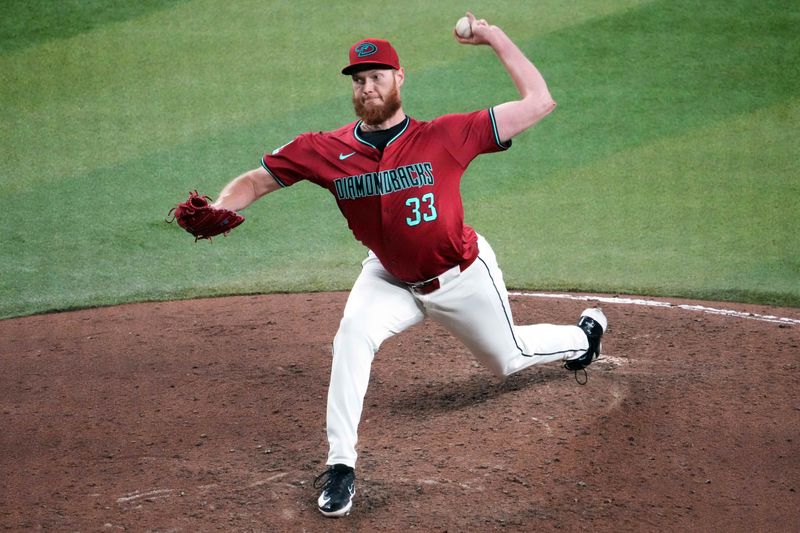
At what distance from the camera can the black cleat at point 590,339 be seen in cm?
520

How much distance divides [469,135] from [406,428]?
1399mm

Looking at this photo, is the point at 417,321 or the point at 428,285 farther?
the point at 417,321

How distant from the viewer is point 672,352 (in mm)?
5594

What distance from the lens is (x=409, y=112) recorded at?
8.95 metres

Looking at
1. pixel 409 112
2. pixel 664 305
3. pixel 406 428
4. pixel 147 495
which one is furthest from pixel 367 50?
pixel 409 112

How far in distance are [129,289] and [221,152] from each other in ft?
6.80

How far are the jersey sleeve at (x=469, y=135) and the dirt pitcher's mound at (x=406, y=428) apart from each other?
128 cm

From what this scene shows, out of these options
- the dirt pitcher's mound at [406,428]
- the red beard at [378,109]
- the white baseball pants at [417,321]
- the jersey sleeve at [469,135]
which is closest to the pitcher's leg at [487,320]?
the white baseball pants at [417,321]

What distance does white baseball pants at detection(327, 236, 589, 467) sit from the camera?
420 cm

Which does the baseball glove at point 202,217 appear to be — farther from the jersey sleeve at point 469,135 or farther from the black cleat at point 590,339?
the black cleat at point 590,339

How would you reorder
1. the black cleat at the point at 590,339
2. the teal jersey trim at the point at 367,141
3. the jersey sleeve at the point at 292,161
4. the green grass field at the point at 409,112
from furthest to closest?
the green grass field at the point at 409,112 → the black cleat at the point at 590,339 → the jersey sleeve at the point at 292,161 → the teal jersey trim at the point at 367,141

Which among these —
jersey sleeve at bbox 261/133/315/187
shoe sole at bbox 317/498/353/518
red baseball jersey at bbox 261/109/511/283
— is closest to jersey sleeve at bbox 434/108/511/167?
red baseball jersey at bbox 261/109/511/283

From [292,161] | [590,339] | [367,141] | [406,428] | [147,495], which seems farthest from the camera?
[590,339]

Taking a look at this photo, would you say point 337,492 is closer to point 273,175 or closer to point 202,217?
point 202,217
